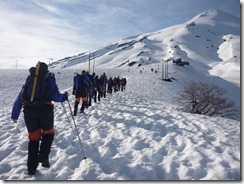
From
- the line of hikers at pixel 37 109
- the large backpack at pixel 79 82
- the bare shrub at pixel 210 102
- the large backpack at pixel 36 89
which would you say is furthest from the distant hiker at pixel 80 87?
the large backpack at pixel 36 89

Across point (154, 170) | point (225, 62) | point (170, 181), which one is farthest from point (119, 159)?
point (225, 62)

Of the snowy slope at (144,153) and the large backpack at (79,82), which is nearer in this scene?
the snowy slope at (144,153)

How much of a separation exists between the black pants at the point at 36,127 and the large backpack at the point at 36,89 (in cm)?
15

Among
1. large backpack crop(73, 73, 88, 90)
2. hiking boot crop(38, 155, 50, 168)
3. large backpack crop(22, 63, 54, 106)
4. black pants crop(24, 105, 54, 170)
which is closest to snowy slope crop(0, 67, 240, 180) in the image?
hiking boot crop(38, 155, 50, 168)

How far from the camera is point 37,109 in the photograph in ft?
19.7

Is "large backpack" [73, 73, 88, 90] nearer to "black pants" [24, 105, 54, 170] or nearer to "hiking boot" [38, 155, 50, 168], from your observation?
"black pants" [24, 105, 54, 170]

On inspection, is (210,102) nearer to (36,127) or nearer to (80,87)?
(36,127)

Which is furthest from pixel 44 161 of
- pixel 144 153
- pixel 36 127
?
pixel 144 153

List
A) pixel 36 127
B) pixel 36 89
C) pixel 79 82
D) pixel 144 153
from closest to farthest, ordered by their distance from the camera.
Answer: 1. pixel 36 89
2. pixel 36 127
3. pixel 144 153
4. pixel 79 82

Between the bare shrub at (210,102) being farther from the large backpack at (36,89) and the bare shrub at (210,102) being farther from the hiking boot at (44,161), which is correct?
the hiking boot at (44,161)

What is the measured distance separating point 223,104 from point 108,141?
3.37 m

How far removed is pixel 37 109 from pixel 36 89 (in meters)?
0.44

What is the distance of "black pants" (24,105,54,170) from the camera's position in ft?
19.7

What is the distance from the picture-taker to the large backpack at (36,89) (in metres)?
5.95
